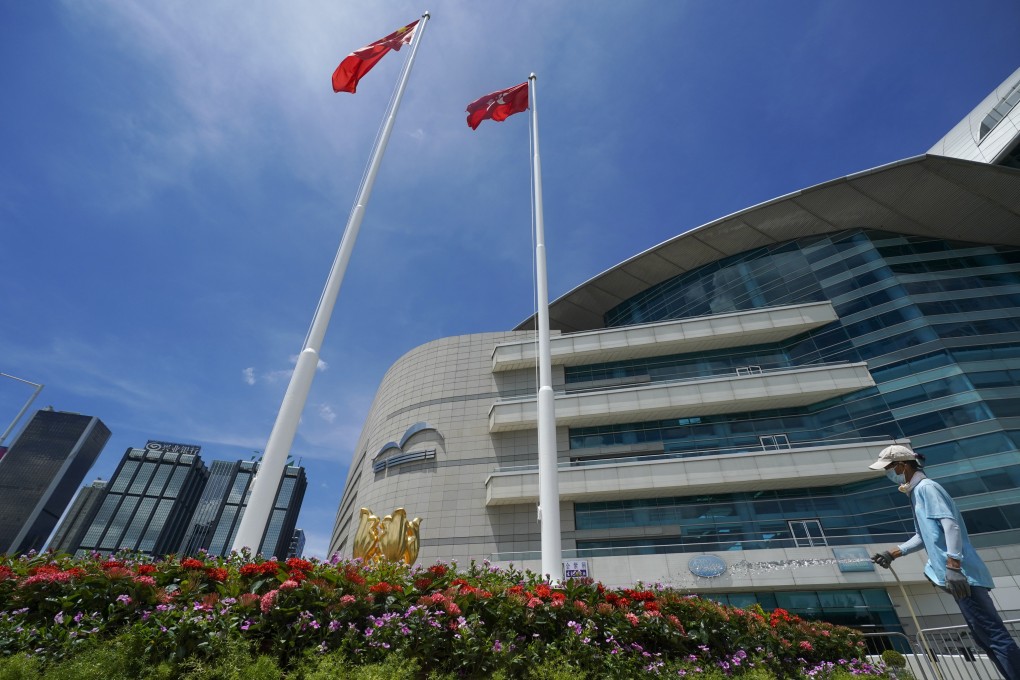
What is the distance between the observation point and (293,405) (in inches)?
325

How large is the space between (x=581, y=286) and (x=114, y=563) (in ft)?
119

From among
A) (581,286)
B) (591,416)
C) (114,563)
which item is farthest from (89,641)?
(581,286)

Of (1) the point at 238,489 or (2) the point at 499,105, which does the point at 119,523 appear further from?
(2) the point at 499,105

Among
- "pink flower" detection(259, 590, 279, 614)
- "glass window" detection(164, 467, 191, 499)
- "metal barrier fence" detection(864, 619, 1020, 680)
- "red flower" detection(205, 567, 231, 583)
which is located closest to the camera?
"pink flower" detection(259, 590, 279, 614)

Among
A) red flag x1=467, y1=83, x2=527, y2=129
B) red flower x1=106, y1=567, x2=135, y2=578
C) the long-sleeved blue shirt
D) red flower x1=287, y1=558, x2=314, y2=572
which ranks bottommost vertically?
red flower x1=106, y1=567, x2=135, y2=578

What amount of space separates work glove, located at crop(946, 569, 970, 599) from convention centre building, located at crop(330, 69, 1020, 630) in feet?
67.4

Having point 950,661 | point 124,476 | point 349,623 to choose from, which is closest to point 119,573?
point 349,623

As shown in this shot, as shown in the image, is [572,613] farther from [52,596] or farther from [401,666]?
[52,596]

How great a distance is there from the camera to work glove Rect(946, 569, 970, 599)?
4418 mm

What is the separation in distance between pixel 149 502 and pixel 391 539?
15911cm

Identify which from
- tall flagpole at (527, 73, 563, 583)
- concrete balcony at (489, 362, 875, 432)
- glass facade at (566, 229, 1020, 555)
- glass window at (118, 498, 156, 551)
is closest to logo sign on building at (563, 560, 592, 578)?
glass facade at (566, 229, 1020, 555)

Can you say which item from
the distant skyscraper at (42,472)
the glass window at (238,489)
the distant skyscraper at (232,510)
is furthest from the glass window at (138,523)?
the glass window at (238,489)

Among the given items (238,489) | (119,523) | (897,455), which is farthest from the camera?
(238,489)

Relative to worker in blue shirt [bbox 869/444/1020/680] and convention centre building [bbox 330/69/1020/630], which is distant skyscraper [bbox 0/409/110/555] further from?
worker in blue shirt [bbox 869/444/1020/680]
